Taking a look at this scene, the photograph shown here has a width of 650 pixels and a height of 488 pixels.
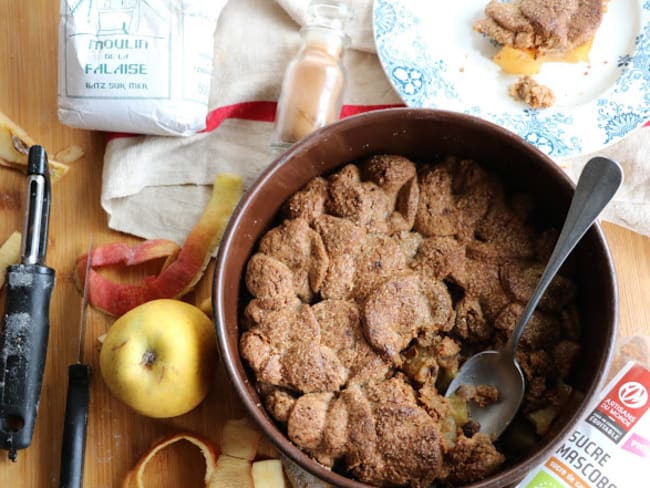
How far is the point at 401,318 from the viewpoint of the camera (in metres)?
1.33

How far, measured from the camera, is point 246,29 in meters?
A: 1.72

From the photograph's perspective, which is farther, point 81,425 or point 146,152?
point 146,152

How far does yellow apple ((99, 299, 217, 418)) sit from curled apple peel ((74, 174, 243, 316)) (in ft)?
0.43

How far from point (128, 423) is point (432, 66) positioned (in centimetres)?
106

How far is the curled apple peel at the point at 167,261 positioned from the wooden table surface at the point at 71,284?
0.04m

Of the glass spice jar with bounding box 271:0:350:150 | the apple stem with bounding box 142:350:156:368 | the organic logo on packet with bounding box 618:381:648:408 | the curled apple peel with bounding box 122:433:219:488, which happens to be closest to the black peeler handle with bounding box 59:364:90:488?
the curled apple peel with bounding box 122:433:219:488

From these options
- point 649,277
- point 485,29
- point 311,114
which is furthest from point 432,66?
point 649,277

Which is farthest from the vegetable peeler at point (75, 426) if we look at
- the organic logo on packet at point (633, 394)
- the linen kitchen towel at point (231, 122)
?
the organic logo on packet at point (633, 394)

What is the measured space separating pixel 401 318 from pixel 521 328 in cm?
21

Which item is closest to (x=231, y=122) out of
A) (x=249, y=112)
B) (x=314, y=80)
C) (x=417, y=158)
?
(x=249, y=112)

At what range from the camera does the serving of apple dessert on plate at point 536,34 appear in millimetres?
1634

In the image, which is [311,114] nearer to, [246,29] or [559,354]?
[246,29]

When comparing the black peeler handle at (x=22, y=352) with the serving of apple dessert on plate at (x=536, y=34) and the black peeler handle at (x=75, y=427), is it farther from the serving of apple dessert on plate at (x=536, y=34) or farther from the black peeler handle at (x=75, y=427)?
the serving of apple dessert on plate at (x=536, y=34)

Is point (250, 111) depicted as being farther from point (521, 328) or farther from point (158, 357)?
point (521, 328)
